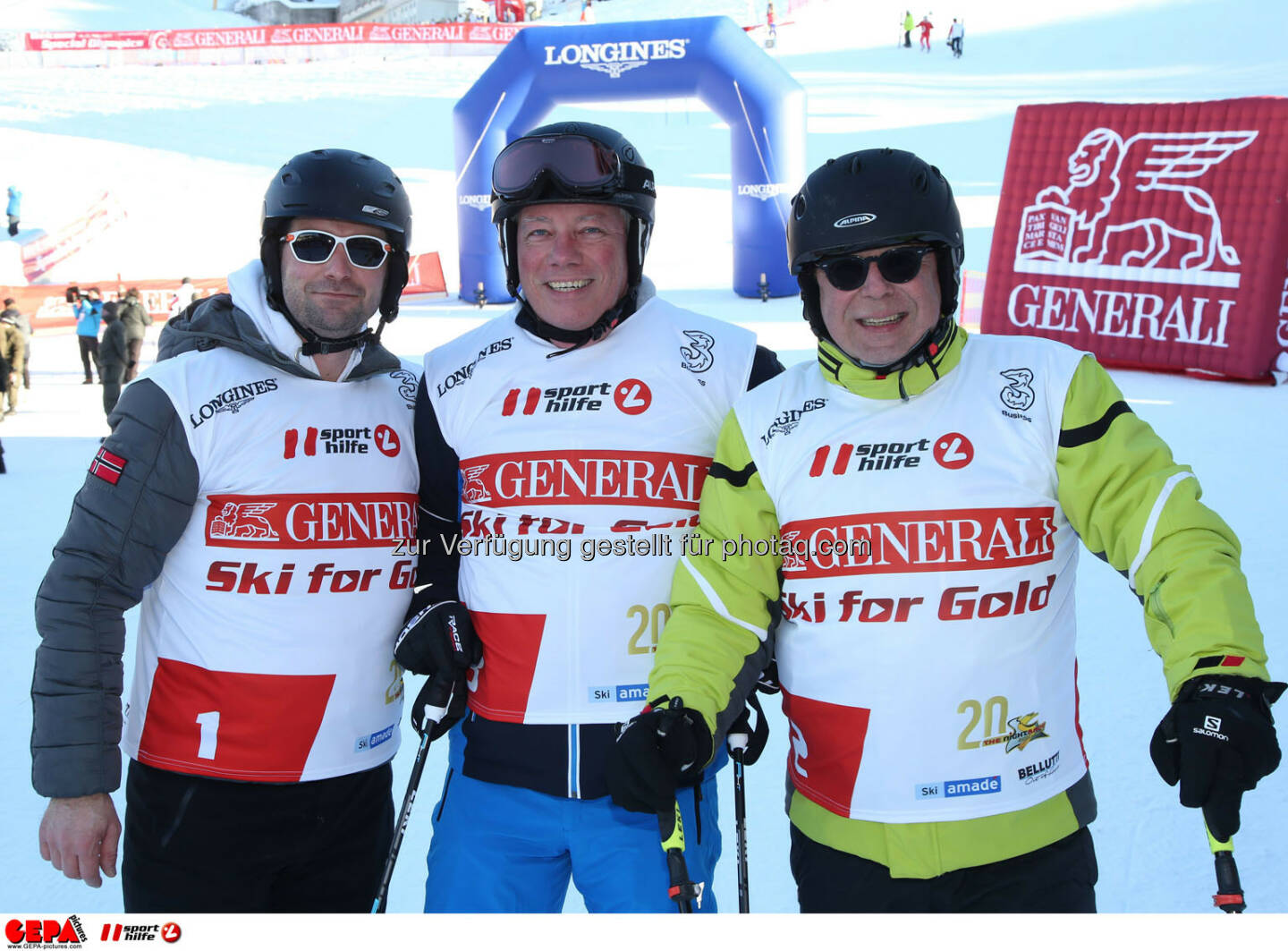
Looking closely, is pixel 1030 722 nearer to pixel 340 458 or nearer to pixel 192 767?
pixel 340 458

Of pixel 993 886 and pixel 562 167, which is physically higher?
pixel 562 167

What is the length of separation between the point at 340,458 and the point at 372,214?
56cm

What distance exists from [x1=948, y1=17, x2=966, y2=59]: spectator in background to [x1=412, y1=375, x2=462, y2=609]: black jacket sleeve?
1305 inches

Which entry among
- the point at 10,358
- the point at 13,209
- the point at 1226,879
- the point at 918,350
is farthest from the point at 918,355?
the point at 13,209

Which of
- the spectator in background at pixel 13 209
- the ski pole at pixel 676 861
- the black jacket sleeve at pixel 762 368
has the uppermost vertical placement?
the spectator in background at pixel 13 209

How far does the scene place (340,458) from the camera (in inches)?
88.8

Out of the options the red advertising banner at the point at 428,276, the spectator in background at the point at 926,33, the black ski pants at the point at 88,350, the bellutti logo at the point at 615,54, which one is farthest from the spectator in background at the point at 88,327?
the spectator in background at the point at 926,33

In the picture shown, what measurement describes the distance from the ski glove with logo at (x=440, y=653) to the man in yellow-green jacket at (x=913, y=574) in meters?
0.47

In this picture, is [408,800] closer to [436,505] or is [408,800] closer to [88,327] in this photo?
[436,505]

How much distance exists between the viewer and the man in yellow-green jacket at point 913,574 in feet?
5.98

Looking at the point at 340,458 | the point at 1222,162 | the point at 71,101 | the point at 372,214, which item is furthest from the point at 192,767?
the point at 71,101
